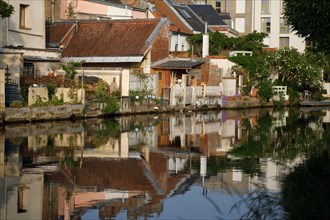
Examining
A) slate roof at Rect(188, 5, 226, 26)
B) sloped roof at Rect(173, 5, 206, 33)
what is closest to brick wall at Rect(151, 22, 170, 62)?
sloped roof at Rect(173, 5, 206, 33)

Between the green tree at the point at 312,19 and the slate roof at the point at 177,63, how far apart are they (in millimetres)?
31325

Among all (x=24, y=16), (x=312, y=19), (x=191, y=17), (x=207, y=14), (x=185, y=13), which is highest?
(x=207, y=14)

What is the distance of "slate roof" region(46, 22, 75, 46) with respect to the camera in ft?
182

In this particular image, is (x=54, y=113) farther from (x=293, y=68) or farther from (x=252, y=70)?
(x=293, y=68)

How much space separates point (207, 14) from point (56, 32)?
31181mm

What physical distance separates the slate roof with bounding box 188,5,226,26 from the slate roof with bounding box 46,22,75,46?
93.5ft

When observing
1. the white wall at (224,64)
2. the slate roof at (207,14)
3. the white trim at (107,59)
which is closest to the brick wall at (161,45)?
the white trim at (107,59)

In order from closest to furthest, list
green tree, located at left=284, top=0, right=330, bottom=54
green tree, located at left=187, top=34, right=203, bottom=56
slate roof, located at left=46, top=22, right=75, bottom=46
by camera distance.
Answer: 1. green tree, located at left=284, top=0, right=330, bottom=54
2. slate roof, located at left=46, top=22, right=75, bottom=46
3. green tree, located at left=187, top=34, right=203, bottom=56

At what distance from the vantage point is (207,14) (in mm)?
84688

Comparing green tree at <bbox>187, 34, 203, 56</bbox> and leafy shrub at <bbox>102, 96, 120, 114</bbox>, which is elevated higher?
green tree at <bbox>187, 34, 203, 56</bbox>

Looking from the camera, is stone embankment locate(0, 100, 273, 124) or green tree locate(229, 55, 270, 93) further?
green tree locate(229, 55, 270, 93)

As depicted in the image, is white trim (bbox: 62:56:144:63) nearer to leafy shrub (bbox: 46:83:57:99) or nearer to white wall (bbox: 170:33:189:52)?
leafy shrub (bbox: 46:83:57:99)

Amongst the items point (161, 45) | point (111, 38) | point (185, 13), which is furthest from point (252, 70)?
point (185, 13)

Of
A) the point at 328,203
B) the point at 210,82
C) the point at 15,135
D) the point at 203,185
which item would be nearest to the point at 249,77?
the point at 210,82
